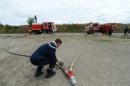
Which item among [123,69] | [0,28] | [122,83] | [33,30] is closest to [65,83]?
[122,83]

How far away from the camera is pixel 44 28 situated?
38.8m

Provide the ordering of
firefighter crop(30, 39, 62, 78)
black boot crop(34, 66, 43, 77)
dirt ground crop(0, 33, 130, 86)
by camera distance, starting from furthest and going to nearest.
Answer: black boot crop(34, 66, 43, 77) → dirt ground crop(0, 33, 130, 86) → firefighter crop(30, 39, 62, 78)

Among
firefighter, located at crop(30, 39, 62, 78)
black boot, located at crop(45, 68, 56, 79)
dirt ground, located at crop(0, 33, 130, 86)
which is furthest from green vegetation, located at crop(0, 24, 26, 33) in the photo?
firefighter, located at crop(30, 39, 62, 78)

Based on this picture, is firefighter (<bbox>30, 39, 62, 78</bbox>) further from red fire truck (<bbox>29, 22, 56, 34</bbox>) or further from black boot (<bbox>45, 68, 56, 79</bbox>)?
red fire truck (<bbox>29, 22, 56, 34</bbox>)

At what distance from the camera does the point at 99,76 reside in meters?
10.6

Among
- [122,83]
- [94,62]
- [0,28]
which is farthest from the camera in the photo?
[0,28]

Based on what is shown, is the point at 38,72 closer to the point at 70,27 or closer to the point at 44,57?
the point at 44,57

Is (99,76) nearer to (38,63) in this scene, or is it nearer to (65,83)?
(65,83)

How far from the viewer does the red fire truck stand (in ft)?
126

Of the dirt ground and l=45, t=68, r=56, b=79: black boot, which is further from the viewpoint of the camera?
l=45, t=68, r=56, b=79: black boot

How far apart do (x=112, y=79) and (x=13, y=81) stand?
4197 millimetres

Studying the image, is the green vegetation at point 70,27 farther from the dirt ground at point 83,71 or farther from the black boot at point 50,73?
the black boot at point 50,73

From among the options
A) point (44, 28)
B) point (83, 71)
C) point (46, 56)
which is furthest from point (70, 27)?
point (46, 56)

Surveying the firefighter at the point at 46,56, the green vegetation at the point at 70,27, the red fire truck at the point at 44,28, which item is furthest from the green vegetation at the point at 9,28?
the firefighter at the point at 46,56
